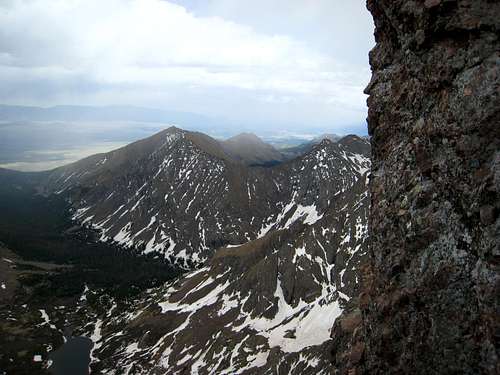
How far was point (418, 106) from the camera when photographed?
18812 mm

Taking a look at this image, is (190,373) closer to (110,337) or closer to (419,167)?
(110,337)

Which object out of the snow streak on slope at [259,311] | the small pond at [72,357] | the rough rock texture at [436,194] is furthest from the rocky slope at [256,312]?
the rough rock texture at [436,194]

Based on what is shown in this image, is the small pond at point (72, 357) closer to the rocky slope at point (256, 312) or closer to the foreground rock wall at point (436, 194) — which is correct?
the rocky slope at point (256, 312)

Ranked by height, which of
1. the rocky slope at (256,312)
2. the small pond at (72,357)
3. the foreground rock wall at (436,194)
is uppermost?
the foreground rock wall at (436,194)

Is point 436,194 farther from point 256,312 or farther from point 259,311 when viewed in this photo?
point 256,312

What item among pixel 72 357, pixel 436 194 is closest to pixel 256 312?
pixel 72 357

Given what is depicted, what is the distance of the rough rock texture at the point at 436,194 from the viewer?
46.6 ft

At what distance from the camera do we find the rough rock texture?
14.2 meters

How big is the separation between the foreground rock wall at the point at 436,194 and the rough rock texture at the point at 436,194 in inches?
1.8

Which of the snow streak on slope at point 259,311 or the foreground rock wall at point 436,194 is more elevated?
the foreground rock wall at point 436,194

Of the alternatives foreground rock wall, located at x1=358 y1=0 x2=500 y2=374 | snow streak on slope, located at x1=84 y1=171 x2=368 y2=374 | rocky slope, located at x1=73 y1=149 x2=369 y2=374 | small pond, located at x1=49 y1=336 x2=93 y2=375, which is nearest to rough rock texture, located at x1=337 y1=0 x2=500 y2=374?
foreground rock wall, located at x1=358 y1=0 x2=500 y2=374

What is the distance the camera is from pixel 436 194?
16688 millimetres

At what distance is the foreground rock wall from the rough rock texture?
0.15 ft

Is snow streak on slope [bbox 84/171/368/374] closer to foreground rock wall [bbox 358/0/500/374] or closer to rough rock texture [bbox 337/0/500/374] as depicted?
foreground rock wall [bbox 358/0/500/374]
